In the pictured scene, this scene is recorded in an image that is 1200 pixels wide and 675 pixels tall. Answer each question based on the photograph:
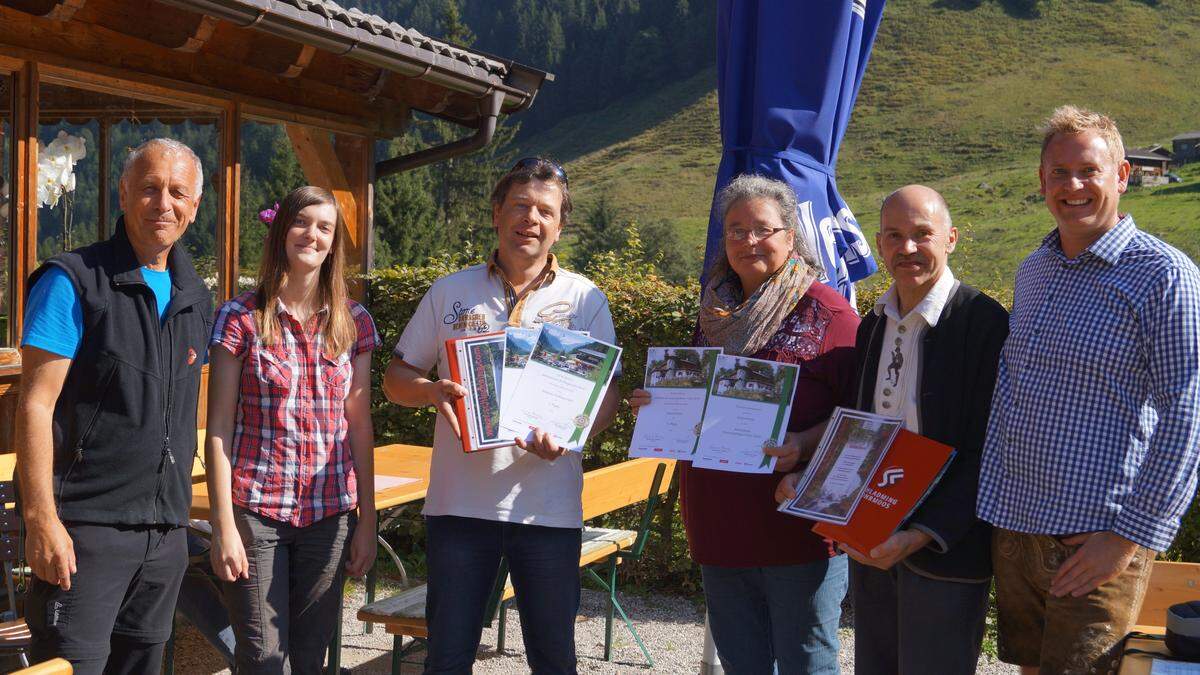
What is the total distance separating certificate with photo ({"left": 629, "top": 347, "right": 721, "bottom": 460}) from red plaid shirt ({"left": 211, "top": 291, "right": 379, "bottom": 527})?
881 millimetres

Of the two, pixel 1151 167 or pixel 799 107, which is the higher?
pixel 1151 167

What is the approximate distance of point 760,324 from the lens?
282 cm

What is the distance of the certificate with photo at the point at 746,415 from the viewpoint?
277 centimetres

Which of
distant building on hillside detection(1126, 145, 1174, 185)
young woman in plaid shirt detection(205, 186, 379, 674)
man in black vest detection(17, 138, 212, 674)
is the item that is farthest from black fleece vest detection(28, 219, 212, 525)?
distant building on hillside detection(1126, 145, 1174, 185)

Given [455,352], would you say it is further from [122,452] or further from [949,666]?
[949,666]

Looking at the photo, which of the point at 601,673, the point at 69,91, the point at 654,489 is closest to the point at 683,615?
the point at 601,673

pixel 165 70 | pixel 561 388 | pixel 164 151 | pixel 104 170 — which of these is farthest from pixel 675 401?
pixel 104 170

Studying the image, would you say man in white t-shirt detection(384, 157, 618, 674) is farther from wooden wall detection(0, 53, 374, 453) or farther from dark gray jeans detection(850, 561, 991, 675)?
wooden wall detection(0, 53, 374, 453)

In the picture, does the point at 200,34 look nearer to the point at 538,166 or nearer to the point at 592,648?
the point at 538,166

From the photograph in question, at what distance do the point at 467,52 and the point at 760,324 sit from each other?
186 inches

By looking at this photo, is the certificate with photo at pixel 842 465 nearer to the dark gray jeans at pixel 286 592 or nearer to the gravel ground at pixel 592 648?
the dark gray jeans at pixel 286 592

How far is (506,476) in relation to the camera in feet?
9.55

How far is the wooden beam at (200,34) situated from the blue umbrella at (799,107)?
297cm

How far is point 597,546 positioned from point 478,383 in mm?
2309
